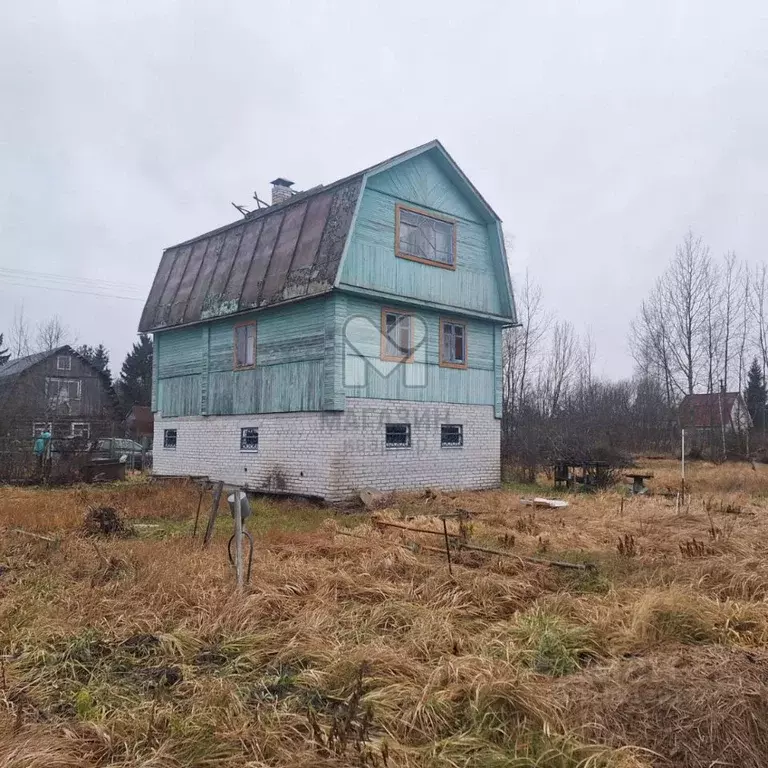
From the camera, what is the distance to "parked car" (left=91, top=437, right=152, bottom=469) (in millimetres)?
23344

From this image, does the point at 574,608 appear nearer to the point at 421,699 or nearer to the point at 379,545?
the point at 421,699

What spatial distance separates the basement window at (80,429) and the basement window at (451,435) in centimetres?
1106

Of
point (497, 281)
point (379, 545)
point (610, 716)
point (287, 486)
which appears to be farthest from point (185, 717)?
point (497, 281)

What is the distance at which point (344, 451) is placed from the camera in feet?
48.1

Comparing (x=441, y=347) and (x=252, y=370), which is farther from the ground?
(x=441, y=347)

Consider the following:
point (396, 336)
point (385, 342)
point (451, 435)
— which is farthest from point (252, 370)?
point (451, 435)

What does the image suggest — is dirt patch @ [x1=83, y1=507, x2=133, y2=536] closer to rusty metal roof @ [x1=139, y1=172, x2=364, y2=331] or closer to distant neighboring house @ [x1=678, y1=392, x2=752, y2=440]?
rusty metal roof @ [x1=139, y1=172, x2=364, y2=331]

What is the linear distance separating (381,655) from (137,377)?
46.3m

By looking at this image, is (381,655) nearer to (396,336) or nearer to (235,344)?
(396,336)

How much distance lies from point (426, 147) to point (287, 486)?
28.7ft

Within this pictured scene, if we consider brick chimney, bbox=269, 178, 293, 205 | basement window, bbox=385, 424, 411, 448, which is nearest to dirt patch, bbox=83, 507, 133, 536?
basement window, bbox=385, 424, 411, 448

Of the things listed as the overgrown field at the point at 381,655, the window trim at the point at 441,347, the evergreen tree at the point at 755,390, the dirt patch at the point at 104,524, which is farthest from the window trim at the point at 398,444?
the evergreen tree at the point at 755,390

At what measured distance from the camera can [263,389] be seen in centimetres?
1655

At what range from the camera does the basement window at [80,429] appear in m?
21.3
